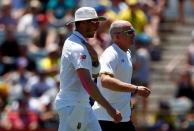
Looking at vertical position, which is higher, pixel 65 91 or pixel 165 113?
pixel 65 91

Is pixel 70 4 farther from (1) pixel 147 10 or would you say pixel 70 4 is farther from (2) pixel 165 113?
(2) pixel 165 113

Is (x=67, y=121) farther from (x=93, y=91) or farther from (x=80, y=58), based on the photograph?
(x=80, y=58)

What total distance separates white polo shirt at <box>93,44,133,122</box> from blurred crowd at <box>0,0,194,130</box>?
5.40m

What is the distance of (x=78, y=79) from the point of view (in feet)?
30.7

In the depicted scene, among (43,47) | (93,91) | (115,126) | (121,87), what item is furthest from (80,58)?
(43,47)

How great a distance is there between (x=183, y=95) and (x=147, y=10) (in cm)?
285

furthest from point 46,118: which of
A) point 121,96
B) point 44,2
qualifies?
point 121,96

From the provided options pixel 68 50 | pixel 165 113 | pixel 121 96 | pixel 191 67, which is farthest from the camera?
pixel 191 67

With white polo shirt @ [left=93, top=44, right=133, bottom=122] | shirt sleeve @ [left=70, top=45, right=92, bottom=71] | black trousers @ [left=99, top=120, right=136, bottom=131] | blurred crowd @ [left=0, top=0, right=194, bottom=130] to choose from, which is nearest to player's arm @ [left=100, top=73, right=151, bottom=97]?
white polo shirt @ [left=93, top=44, right=133, bottom=122]

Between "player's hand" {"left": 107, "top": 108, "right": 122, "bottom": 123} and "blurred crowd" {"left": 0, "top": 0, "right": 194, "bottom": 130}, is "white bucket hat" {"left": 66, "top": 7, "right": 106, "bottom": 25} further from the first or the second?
"blurred crowd" {"left": 0, "top": 0, "right": 194, "bottom": 130}

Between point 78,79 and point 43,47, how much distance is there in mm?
9186

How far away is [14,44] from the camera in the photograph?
1828 centimetres

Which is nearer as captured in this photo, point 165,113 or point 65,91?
point 65,91

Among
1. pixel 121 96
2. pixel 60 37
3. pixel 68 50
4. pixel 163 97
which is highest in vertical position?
pixel 68 50
